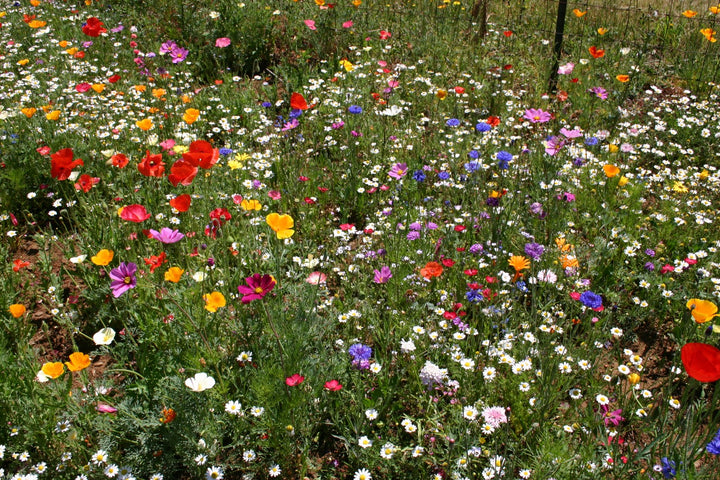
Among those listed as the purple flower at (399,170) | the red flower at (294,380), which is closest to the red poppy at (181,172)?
the red flower at (294,380)

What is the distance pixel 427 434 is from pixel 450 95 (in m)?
3.32

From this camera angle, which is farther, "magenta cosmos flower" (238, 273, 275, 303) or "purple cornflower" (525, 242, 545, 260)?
"purple cornflower" (525, 242, 545, 260)

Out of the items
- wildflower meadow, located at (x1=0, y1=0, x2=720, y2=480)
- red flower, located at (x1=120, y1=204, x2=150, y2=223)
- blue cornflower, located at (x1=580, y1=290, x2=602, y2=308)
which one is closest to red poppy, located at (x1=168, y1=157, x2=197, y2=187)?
wildflower meadow, located at (x1=0, y1=0, x2=720, y2=480)

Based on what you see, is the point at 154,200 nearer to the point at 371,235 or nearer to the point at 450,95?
the point at 371,235

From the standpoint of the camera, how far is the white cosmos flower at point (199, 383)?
5.98ft

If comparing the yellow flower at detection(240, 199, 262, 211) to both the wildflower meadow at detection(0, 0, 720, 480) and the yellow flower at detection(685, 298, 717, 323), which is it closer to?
the wildflower meadow at detection(0, 0, 720, 480)

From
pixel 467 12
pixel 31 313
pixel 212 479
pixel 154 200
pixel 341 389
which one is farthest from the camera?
pixel 467 12

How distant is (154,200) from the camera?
313 centimetres

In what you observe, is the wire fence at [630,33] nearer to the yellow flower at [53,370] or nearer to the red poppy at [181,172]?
the red poppy at [181,172]

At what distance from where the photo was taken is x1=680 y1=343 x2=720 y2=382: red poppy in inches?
56.6

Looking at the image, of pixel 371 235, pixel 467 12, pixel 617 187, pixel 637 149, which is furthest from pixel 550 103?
pixel 371 235

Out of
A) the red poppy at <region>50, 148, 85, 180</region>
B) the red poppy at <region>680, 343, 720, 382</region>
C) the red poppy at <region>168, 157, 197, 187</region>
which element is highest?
the red poppy at <region>168, 157, 197, 187</region>

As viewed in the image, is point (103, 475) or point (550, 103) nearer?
point (103, 475)

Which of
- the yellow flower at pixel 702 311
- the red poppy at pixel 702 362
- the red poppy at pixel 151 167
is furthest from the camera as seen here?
the red poppy at pixel 151 167
